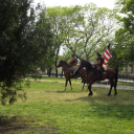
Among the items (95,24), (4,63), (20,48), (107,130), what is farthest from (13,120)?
(95,24)

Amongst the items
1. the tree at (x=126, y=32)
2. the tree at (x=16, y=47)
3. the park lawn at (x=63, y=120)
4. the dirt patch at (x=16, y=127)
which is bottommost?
the dirt patch at (x=16, y=127)

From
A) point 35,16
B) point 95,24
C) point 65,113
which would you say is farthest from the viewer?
point 95,24

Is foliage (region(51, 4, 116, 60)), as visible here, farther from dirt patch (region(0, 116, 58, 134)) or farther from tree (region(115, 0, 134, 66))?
dirt patch (region(0, 116, 58, 134))

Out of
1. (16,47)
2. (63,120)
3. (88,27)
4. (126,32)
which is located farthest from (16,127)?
(88,27)

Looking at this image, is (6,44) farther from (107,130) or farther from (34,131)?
(107,130)

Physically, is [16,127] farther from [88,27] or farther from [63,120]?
[88,27]

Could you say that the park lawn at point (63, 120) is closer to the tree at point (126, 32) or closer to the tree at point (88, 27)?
the tree at point (126, 32)

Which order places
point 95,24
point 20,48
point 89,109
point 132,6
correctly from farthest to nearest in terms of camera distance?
1. point 95,24
2. point 132,6
3. point 89,109
4. point 20,48

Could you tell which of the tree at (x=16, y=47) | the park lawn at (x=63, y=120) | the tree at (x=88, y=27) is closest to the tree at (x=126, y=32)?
the tree at (x=88, y=27)

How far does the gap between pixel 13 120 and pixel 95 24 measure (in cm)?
3978

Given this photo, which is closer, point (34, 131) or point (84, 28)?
point (34, 131)

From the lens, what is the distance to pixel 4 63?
7.65 meters

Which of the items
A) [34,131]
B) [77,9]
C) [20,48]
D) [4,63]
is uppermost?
[77,9]

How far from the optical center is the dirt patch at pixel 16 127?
6.93 meters
